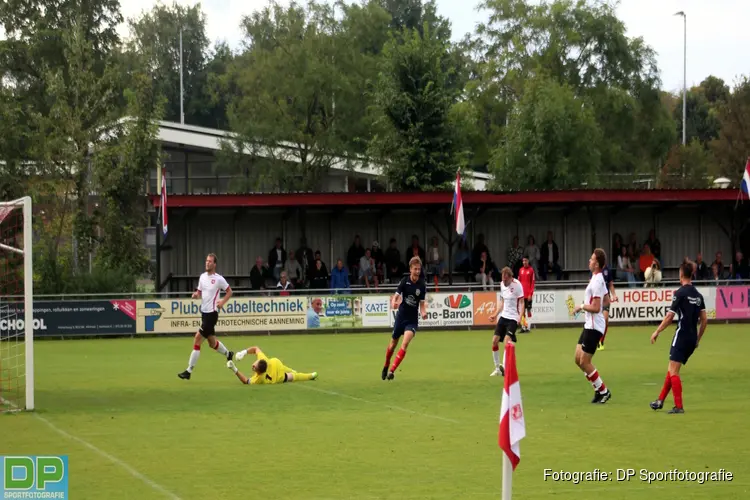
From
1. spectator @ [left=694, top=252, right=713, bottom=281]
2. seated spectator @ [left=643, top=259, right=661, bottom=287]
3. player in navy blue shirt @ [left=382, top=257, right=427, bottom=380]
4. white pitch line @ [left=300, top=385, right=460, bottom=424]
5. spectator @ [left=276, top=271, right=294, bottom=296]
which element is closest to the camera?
white pitch line @ [left=300, top=385, right=460, bottom=424]

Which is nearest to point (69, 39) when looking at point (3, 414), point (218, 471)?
point (3, 414)

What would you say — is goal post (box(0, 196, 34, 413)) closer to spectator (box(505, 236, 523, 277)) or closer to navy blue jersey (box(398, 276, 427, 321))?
navy blue jersey (box(398, 276, 427, 321))

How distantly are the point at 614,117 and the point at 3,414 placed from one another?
49606 millimetres

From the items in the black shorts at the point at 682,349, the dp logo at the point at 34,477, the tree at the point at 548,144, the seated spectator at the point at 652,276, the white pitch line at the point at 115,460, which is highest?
the tree at the point at 548,144

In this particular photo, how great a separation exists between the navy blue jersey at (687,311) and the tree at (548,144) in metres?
38.3

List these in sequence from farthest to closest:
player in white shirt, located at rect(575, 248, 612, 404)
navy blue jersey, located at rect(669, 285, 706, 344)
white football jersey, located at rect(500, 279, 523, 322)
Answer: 1. white football jersey, located at rect(500, 279, 523, 322)
2. player in white shirt, located at rect(575, 248, 612, 404)
3. navy blue jersey, located at rect(669, 285, 706, 344)

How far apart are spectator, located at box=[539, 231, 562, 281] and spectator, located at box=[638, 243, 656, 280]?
279 cm

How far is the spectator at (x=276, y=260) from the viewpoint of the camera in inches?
1437

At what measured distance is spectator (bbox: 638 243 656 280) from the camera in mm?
37094

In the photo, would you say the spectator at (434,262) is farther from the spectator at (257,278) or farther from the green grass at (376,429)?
the green grass at (376,429)

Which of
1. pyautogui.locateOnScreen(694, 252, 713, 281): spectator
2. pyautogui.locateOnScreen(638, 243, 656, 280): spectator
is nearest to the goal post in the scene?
pyautogui.locateOnScreen(638, 243, 656, 280): spectator

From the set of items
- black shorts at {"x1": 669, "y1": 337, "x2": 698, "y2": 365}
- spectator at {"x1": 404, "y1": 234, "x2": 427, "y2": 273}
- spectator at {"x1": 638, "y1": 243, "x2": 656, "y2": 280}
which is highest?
spectator at {"x1": 404, "y1": 234, "x2": 427, "y2": 273}

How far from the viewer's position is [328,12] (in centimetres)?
6475

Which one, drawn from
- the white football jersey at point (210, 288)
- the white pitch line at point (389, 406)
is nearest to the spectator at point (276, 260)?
the white football jersey at point (210, 288)
